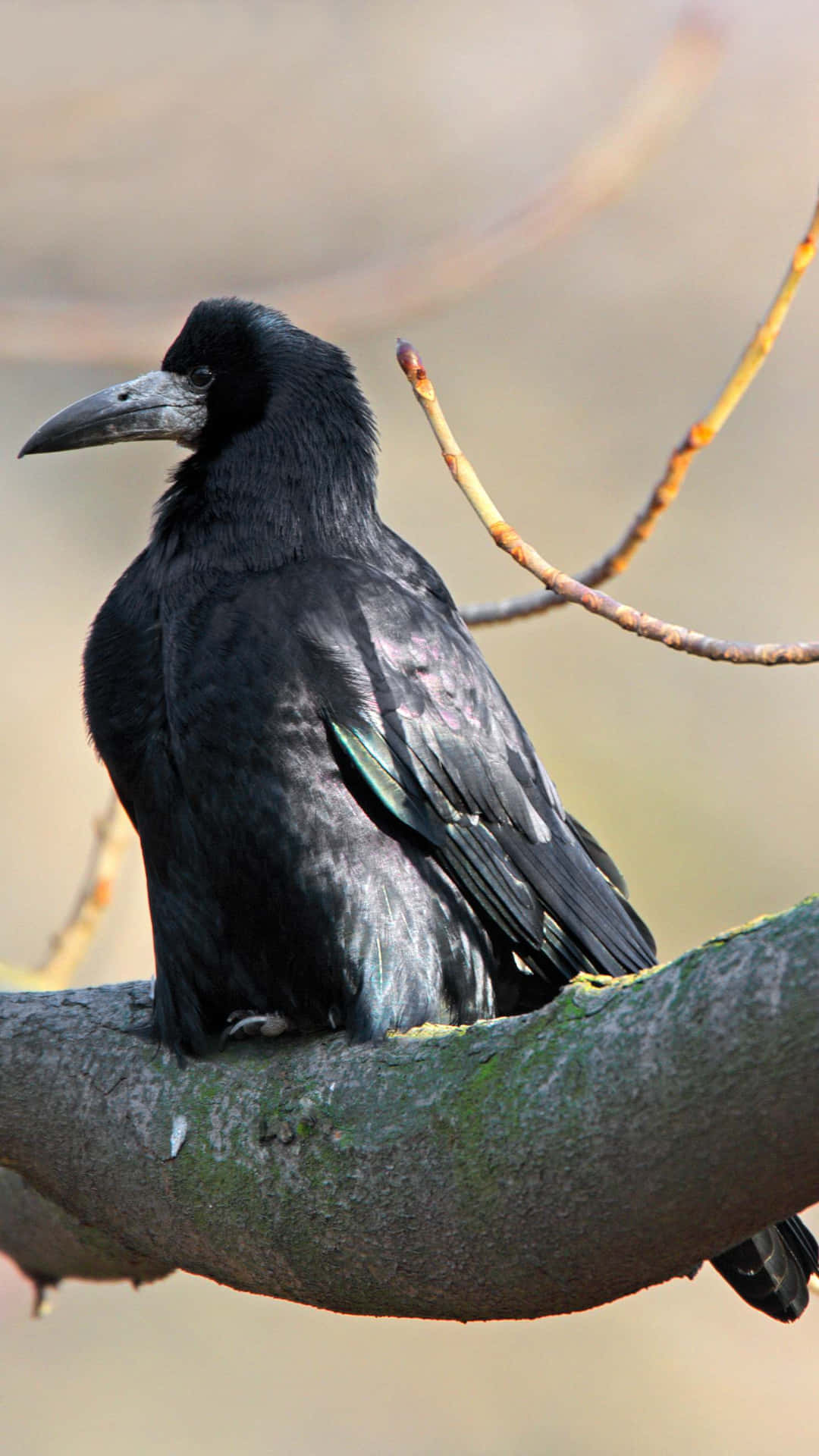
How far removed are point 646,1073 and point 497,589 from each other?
20.7 ft

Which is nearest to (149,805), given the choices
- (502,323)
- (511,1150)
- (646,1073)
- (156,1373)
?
(511,1150)

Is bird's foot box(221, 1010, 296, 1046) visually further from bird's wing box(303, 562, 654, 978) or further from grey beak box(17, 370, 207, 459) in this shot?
grey beak box(17, 370, 207, 459)

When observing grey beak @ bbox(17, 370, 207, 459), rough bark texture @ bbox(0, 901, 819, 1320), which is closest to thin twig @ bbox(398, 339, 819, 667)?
rough bark texture @ bbox(0, 901, 819, 1320)

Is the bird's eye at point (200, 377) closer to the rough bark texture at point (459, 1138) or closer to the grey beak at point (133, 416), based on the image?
the grey beak at point (133, 416)

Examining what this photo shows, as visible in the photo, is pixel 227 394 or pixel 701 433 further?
pixel 227 394

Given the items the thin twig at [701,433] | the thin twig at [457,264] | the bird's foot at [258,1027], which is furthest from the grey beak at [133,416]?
the bird's foot at [258,1027]

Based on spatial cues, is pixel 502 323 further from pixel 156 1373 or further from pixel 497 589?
pixel 156 1373

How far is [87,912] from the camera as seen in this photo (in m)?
3.68

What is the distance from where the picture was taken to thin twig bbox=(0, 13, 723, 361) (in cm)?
408

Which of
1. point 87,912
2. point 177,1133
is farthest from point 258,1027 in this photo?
point 87,912

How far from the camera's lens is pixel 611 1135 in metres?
1.82

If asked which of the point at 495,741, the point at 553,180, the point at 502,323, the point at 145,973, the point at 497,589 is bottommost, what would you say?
the point at 495,741

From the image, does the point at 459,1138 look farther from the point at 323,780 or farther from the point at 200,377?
the point at 200,377

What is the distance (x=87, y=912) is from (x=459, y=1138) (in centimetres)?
184
